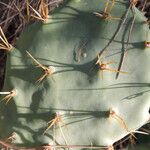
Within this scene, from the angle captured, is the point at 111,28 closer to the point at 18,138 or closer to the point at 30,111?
the point at 30,111

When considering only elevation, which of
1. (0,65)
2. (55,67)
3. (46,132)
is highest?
(0,65)

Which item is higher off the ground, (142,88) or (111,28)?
(111,28)

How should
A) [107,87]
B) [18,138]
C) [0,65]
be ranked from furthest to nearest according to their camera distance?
[0,65], [18,138], [107,87]

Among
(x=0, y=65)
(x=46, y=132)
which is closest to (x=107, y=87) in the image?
(x=46, y=132)

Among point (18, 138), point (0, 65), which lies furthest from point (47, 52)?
point (0, 65)

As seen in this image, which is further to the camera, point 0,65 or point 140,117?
point 0,65

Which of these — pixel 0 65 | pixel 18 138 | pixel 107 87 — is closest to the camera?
pixel 107 87
